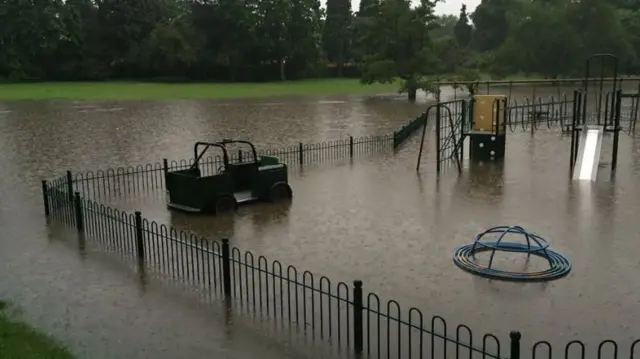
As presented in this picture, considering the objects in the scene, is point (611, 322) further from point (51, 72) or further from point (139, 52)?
point (51, 72)

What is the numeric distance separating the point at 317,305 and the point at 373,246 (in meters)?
2.97

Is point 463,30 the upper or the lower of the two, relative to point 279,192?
upper

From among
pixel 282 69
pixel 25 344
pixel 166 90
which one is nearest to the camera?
pixel 25 344

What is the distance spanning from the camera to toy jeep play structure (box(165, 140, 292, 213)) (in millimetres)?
14328

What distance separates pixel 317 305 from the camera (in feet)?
29.7

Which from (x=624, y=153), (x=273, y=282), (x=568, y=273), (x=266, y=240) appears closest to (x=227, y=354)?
(x=273, y=282)

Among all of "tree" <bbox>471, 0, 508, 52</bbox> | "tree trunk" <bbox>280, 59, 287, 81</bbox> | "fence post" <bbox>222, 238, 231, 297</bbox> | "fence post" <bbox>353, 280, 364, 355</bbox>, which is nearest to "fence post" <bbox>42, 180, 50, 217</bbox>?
"fence post" <bbox>222, 238, 231, 297</bbox>

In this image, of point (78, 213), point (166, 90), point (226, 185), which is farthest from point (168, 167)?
point (166, 90)

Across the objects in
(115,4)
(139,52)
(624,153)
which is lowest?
(624,153)

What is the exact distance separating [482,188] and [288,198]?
5.24 m

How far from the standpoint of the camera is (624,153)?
22.9 metres

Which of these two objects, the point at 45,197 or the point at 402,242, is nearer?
the point at 402,242

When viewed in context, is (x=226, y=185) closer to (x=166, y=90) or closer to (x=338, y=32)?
(x=166, y=90)

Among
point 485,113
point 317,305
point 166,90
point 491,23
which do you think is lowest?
point 317,305
